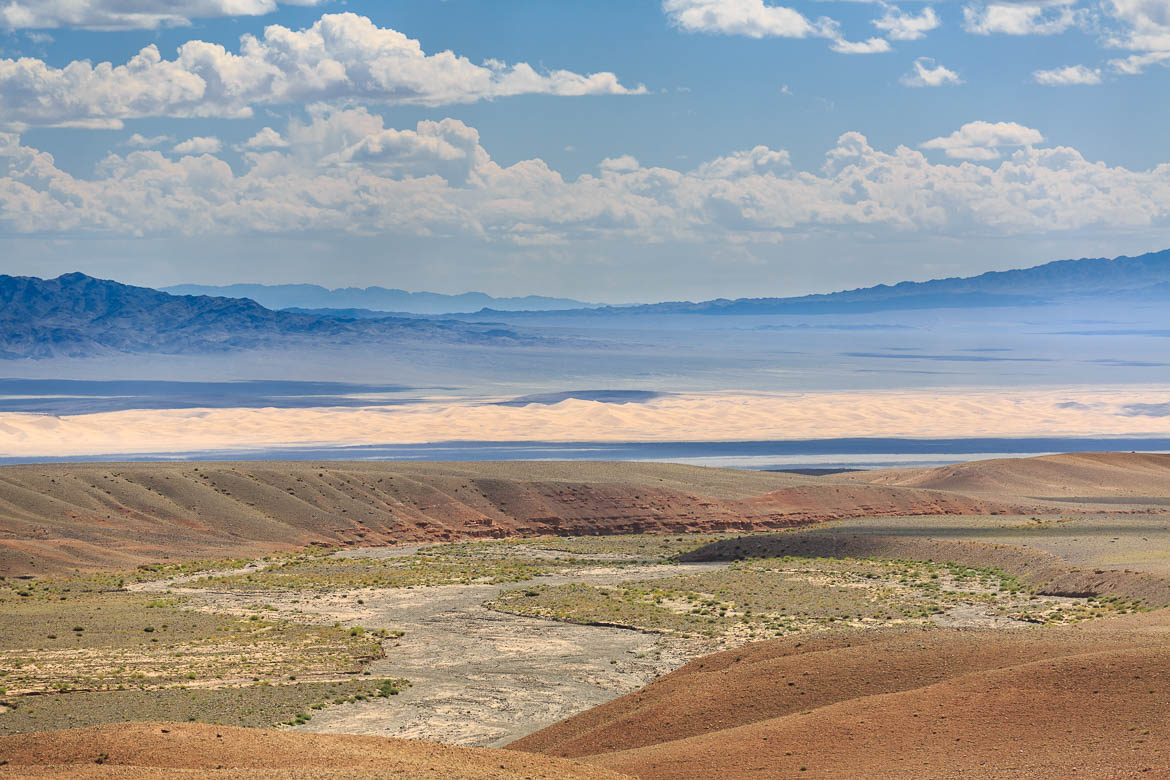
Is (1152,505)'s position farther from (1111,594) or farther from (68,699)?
(68,699)

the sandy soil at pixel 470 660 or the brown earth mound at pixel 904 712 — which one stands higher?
the brown earth mound at pixel 904 712

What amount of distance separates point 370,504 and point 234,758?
2341 inches

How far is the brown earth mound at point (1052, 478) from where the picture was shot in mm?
97875

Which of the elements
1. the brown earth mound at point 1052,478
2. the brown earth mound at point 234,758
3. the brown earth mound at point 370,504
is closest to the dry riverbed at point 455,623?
the brown earth mound at point 370,504

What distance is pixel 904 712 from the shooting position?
85.5 feet

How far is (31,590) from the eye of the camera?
176 ft

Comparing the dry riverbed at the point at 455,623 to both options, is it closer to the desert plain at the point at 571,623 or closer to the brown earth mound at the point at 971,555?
the desert plain at the point at 571,623

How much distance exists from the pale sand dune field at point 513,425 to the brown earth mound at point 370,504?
62.3 meters

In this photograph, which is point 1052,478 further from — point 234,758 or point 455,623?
point 234,758

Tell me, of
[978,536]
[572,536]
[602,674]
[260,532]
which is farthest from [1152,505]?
[602,674]

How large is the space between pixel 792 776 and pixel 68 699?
19439 mm

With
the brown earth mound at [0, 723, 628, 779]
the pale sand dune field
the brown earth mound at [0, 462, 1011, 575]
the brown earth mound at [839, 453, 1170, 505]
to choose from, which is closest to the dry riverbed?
the brown earth mound at [0, 462, 1011, 575]

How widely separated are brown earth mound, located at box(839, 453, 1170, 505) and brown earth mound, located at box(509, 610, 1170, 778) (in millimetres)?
64876

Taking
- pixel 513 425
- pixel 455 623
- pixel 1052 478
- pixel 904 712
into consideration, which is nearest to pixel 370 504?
pixel 455 623
